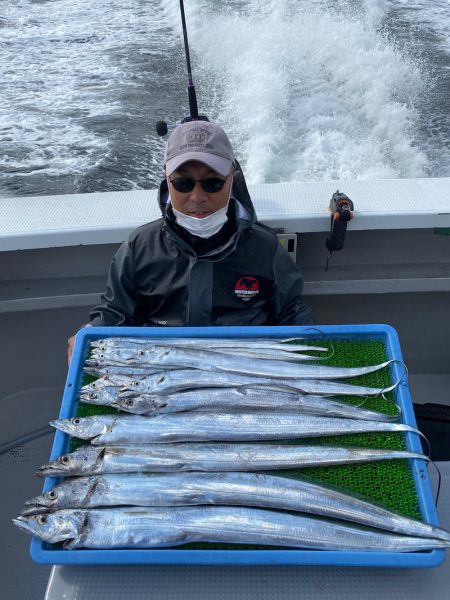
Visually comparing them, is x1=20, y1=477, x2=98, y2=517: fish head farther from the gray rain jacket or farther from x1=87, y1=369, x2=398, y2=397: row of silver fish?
the gray rain jacket

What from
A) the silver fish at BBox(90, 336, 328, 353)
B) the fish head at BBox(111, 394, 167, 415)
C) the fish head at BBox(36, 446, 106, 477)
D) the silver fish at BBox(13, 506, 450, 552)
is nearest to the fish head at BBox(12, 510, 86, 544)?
the silver fish at BBox(13, 506, 450, 552)

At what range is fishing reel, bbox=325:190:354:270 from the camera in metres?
2.46

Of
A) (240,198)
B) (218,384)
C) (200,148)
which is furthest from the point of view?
(240,198)

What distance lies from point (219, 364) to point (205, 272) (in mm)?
474

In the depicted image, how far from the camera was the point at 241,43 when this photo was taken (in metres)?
10.1

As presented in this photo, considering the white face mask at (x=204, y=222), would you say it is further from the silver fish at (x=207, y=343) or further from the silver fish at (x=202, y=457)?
the silver fish at (x=202, y=457)

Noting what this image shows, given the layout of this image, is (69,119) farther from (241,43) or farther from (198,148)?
(198,148)

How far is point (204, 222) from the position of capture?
2.19 metres

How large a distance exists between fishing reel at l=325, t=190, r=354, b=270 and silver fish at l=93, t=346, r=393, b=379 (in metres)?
0.76

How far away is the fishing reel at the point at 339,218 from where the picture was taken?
8.07 ft

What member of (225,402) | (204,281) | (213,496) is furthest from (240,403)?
(204,281)

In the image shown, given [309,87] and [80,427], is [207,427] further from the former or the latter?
[309,87]

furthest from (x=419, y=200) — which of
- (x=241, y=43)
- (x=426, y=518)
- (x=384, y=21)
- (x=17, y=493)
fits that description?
(x=384, y=21)

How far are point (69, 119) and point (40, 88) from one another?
4.51 ft
